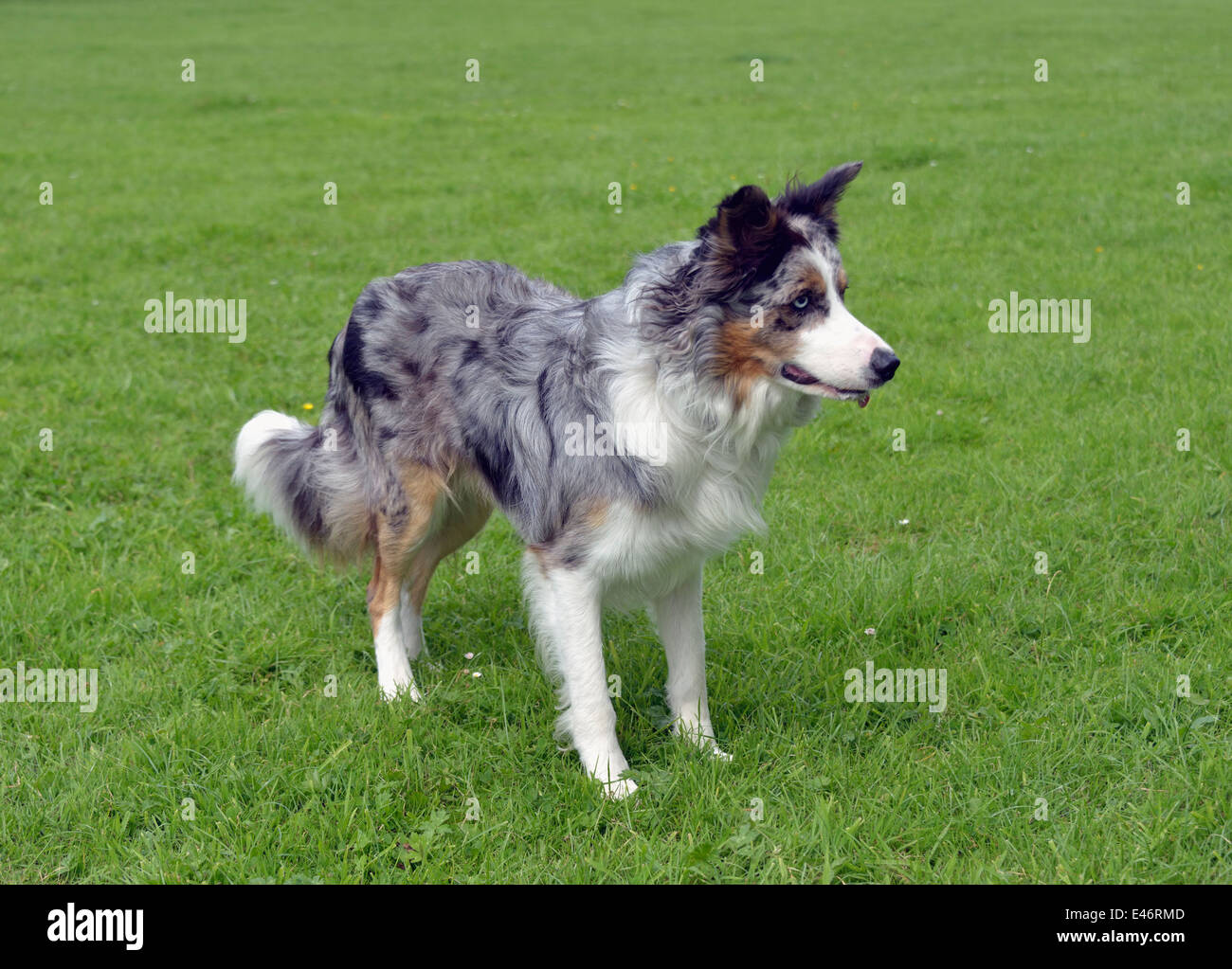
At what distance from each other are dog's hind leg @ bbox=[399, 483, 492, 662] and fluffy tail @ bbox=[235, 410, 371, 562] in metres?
0.26

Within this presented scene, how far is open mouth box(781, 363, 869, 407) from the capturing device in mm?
3377

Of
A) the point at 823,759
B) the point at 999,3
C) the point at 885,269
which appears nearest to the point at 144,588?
the point at 823,759

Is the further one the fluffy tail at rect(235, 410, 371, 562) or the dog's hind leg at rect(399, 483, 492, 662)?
the dog's hind leg at rect(399, 483, 492, 662)

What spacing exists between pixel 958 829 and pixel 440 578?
9.11ft

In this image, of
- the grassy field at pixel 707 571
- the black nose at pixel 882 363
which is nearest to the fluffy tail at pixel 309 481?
the grassy field at pixel 707 571

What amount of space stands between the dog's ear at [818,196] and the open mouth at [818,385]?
0.50m

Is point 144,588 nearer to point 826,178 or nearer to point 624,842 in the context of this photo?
point 624,842

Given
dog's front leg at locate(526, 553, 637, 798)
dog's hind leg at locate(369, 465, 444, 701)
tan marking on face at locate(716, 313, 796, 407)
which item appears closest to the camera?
tan marking on face at locate(716, 313, 796, 407)

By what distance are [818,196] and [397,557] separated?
213 cm
